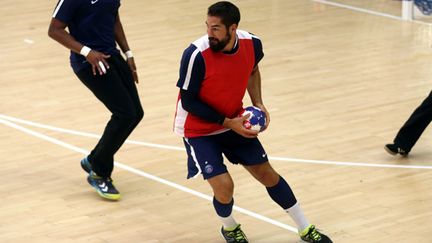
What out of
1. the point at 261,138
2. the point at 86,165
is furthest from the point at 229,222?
the point at 261,138

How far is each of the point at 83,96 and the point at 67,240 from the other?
166 inches

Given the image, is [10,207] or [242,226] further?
[10,207]

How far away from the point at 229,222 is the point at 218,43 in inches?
55.8

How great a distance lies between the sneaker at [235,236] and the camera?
7758mm

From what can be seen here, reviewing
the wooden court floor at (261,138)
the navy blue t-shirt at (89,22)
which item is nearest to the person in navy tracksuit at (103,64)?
the navy blue t-shirt at (89,22)

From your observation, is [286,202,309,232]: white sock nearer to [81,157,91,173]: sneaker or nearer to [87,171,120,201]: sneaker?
[87,171,120,201]: sneaker

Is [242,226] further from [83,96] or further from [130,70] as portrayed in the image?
[83,96]

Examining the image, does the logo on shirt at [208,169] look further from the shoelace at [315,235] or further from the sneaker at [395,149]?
the sneaker at [395,149]

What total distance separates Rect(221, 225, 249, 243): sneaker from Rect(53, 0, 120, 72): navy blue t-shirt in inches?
77.7

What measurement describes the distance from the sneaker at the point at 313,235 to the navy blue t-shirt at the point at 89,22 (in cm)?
236

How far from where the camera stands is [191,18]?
15.7 metres

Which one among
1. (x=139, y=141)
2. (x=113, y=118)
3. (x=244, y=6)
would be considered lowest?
(x=244, y=6)

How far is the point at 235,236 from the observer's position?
25.5 ft

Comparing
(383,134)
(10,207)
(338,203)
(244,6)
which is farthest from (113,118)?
(244,6)
